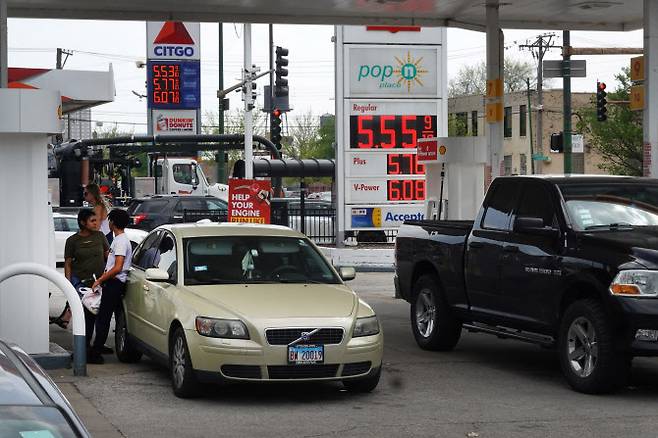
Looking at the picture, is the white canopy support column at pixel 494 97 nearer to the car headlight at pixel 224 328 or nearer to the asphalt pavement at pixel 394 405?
the asphalt pavement at pixel 394 405

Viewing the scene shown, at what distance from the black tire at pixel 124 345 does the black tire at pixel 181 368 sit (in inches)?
74.3

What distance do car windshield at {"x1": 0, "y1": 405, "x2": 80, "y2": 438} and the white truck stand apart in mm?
47104

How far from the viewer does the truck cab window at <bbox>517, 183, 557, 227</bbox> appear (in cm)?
1184

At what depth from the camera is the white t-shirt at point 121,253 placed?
41.8 feet

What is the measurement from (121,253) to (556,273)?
4.56 meters

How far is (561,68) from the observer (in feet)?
117

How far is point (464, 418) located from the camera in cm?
985

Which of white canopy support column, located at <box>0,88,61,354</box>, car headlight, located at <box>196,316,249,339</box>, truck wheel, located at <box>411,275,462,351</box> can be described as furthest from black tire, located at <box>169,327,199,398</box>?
truck wheel, located at <box>411,275,462,351</box>

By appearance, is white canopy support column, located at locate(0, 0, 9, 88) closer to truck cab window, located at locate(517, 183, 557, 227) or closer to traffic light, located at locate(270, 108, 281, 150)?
truck cab window, located at locate(517, 183, 557, 227)

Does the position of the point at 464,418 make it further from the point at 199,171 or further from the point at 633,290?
the point at 199,171

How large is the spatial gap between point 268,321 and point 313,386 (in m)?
1.45

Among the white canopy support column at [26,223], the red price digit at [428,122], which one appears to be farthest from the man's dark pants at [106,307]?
the red price digit at [428,122]

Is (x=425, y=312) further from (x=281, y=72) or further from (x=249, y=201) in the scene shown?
(x=281, y=72)

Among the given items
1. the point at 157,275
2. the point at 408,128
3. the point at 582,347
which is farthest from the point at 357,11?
the point at 582,347
